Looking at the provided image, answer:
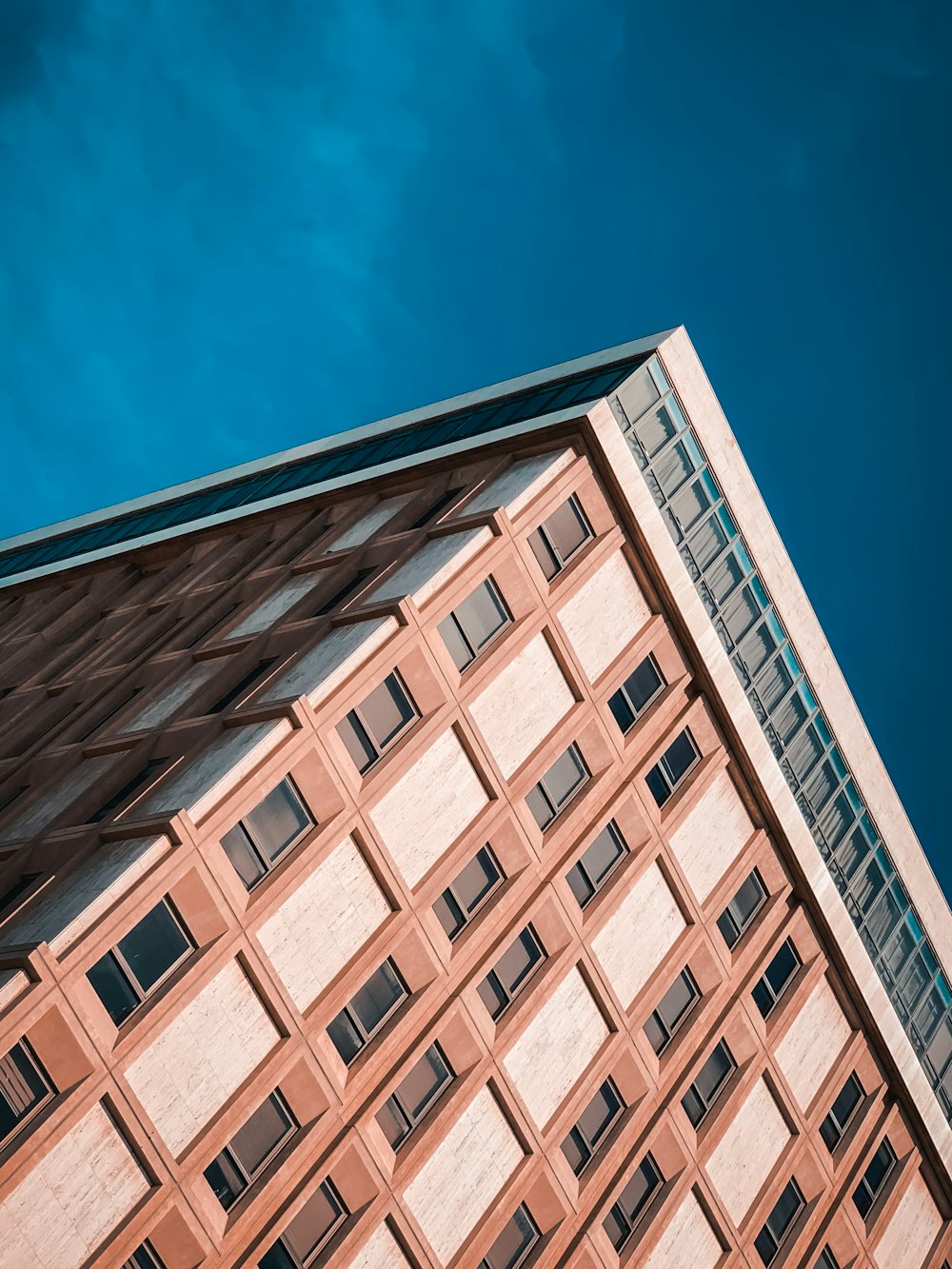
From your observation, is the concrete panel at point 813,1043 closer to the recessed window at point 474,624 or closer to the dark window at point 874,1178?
the dark window at point 874,1178

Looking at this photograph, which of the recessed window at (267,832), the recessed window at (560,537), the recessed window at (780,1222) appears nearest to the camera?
the recessed window at (267,832)

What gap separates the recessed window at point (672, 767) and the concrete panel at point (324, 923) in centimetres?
996

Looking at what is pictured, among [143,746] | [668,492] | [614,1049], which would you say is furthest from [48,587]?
[614,1049]

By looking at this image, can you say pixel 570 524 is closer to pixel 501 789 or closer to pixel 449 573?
pixel 449 573

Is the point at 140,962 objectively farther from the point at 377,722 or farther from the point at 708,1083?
the point at 708,1083

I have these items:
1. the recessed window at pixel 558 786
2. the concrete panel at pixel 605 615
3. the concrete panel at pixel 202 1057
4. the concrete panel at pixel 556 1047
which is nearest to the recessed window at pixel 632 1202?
the concrete panel at pixel 556 1047

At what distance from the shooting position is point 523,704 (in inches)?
1289

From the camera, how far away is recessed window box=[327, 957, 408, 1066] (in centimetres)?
2803

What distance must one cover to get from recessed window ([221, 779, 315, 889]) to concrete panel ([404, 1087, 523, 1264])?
7499mm

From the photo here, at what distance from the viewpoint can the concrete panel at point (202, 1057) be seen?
24.5 m

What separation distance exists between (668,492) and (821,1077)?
17819 mm

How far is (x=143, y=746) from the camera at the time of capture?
102 feet

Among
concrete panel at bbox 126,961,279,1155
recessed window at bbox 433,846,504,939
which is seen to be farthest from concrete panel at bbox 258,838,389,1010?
recessed window at bbox 433,846,504,939

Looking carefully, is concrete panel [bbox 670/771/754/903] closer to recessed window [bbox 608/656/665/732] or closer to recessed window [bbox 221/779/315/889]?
recessed window [bbox 608/656/665/732]
